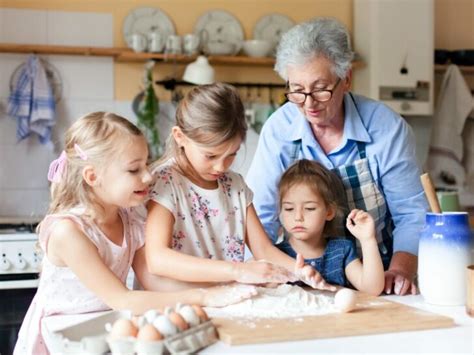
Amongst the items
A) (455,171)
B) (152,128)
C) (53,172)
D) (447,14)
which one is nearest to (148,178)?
(53,172)

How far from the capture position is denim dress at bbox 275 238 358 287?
1.58 metres

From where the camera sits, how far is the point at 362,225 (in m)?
1.48

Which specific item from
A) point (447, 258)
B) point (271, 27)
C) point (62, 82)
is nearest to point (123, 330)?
point (447, 258)

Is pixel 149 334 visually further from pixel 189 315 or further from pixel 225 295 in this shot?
pixel 225 295

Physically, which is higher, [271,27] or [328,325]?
[271,27]

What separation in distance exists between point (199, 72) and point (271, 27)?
55cm

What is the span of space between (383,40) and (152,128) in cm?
129

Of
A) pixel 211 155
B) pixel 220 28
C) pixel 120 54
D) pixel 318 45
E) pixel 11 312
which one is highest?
pixel 220 28

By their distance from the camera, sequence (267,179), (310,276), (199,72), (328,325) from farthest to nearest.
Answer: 1. (199,72)
2. (267,179)
3. (310,276)
4. (328,325)

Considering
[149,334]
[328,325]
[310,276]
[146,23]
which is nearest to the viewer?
[149,334]

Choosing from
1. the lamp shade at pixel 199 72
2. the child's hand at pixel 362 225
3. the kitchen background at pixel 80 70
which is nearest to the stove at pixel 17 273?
the kitchen background at pixel 80 70

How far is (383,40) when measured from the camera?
3686 mm

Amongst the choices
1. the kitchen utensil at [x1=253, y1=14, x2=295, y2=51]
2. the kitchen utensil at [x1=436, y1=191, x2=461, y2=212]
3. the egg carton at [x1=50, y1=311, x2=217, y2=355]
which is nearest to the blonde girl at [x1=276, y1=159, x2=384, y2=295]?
the egg carton at [x1=50, y1=311, x2=217, y2=355]

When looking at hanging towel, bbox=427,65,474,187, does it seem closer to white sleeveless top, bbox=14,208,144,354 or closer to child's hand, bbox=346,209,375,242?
child's hand, bbox=346,209,375,242
